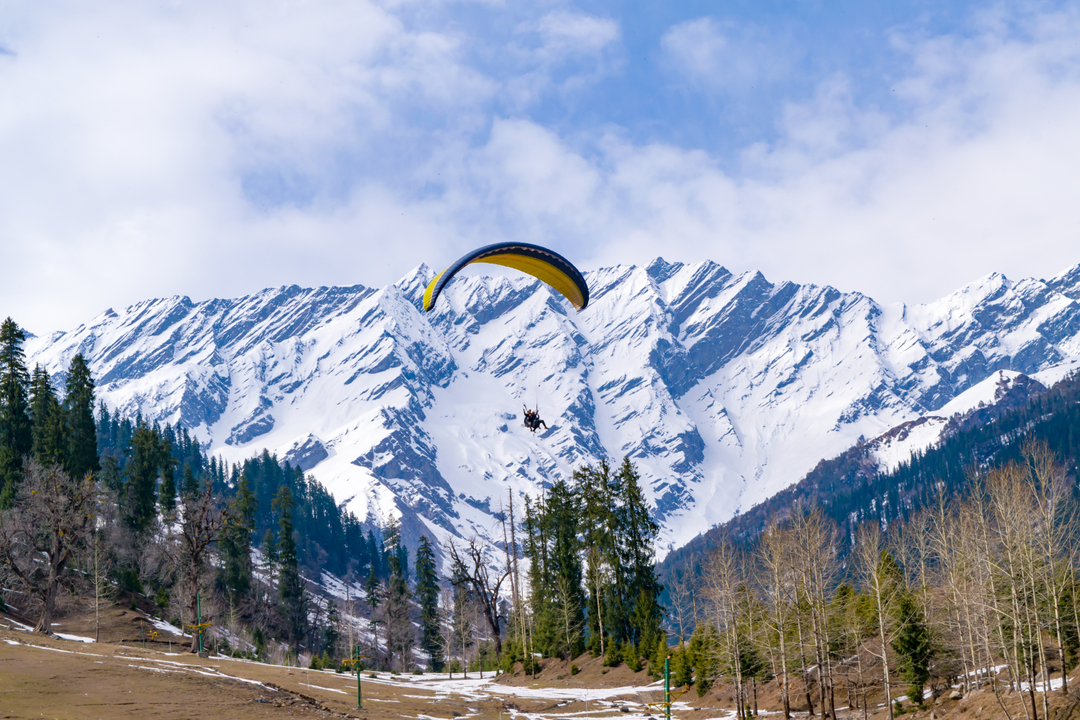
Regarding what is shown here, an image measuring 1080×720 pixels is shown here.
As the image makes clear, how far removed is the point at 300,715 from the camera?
34.8m

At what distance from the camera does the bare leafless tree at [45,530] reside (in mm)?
54219

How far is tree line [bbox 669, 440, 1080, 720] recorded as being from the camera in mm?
35375

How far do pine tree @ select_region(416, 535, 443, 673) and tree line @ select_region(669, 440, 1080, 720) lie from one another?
157 ft

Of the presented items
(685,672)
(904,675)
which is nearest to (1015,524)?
(904,675)

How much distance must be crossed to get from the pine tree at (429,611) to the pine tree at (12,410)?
3990 centimetres

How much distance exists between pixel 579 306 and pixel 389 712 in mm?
22233

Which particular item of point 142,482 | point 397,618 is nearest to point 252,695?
point 142,482

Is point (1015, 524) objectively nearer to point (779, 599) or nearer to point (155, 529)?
point (779, 599)

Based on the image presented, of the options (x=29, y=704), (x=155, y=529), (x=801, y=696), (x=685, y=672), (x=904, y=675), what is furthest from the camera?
(x=155, y=529)

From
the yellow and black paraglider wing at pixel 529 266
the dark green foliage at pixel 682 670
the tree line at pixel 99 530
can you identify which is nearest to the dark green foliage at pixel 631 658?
the dark green foliage at pixel 682 670

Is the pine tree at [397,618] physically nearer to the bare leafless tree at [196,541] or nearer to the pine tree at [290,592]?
the pine tree at [290,592]

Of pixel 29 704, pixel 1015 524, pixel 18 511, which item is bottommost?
pixel 29 704

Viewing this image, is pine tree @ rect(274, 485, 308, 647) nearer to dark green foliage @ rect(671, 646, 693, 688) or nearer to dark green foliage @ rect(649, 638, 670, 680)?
dark green foliage @ rect(649, 638, 670, 680)

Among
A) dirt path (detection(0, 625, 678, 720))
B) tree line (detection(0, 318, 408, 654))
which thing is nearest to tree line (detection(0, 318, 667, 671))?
tree line (detection(0, 318, 408, 654))
